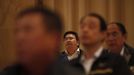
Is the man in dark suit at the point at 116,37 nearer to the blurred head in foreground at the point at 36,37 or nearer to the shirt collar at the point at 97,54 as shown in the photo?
the shirt collar at the point at 97,54

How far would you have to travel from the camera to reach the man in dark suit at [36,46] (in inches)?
53.2

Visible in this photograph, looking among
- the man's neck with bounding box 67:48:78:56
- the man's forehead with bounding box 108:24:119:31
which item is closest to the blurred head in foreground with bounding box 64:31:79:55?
the man's neck with bounding box 67:48:78:56

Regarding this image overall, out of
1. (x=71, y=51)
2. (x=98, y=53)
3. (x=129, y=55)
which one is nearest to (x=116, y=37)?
(x=129, y=55)

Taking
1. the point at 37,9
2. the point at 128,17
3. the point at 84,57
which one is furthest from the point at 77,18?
the point at 37,9

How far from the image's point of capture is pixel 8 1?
661 centimetres

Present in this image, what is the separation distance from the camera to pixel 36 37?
1.36 meters

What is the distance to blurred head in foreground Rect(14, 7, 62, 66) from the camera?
4.43ft

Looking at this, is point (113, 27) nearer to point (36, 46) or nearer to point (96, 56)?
point (96, 56)

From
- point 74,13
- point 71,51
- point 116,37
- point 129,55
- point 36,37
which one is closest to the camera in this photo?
point 36,37

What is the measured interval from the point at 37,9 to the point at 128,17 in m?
5.56

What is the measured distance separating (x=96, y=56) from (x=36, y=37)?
1040mm

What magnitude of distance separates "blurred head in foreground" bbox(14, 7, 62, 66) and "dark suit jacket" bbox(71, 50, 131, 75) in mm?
852

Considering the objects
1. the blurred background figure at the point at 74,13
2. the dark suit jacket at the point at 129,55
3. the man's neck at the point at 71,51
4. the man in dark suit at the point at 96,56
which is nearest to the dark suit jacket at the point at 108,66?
the man in dark suit at the point at 96,56

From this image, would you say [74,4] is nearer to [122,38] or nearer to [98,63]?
[122,38]
